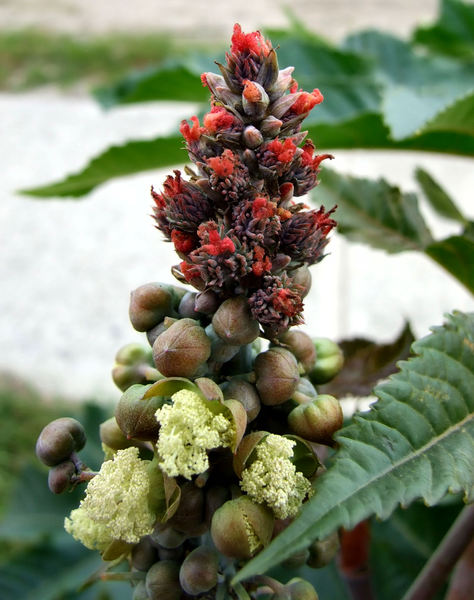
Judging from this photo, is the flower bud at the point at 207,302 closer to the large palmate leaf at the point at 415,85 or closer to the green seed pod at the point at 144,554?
the green seed pod at the point at 144,554

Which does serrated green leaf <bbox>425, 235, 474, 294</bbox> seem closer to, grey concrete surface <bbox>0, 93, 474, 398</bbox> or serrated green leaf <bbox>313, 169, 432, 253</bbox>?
serrated green leaf <bbox>313, 169, 432, 253</bbox>

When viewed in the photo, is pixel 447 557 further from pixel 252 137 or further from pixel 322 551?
pixel 252 137

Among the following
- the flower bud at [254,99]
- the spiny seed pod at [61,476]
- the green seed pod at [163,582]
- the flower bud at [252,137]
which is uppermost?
the flower bud at [254,99]

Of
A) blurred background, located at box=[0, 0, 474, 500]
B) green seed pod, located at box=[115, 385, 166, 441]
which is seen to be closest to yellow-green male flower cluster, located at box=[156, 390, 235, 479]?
green seed pod, located at box=[115, 385, 166, 441]

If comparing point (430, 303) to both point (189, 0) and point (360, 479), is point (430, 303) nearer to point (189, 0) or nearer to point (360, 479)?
point (360, 479)

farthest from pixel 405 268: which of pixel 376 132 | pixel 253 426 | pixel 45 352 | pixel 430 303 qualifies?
pixel 253 426

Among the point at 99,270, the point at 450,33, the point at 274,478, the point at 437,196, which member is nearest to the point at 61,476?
the point at 274,478

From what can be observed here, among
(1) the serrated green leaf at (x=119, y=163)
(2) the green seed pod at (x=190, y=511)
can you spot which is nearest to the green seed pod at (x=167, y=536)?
(2) the green seed pod at (x=190, y=511)
